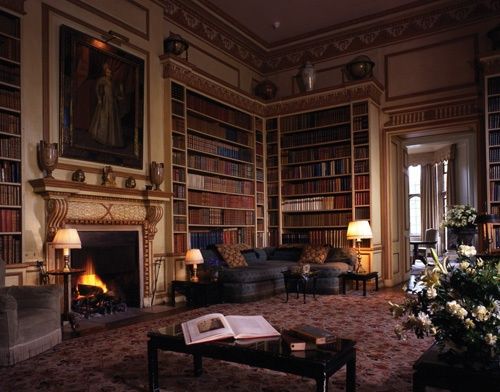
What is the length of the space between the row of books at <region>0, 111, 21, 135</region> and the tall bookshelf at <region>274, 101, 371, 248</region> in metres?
4.86

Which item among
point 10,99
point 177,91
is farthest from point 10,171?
point 177,91

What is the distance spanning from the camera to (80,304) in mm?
5203

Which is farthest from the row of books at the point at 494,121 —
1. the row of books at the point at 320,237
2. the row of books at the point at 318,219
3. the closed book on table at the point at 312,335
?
the closed book on table at the point at 312,335

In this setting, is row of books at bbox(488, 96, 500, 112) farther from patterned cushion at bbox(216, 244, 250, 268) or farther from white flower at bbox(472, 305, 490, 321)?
white flower at bbox(472, 305, 490, 321)

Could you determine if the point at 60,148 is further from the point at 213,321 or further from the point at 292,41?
the point at 292,41

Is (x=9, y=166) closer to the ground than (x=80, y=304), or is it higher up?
higher up

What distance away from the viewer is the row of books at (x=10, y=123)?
14.7 ft

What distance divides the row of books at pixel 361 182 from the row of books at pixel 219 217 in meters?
1.96

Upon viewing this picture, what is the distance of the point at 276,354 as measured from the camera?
2.17 metres

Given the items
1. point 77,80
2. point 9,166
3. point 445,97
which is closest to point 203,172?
point 77,80

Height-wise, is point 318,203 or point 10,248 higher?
point 318,203

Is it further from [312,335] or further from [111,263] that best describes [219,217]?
[312,335]

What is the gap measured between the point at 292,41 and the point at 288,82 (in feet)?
2.54

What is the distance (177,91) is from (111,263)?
8.67ft
